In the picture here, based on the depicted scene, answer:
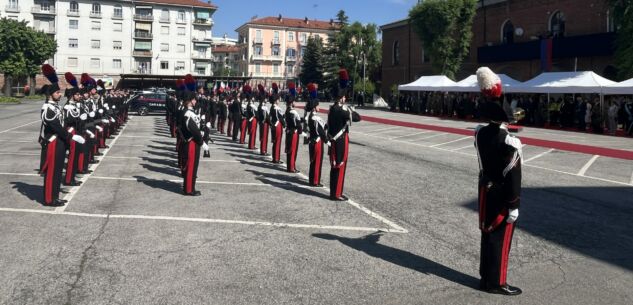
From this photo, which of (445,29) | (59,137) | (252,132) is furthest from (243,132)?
(445,29)

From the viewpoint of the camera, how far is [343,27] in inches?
3029

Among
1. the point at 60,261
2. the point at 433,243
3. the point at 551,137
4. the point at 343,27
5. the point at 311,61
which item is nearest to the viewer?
the point at 60,261

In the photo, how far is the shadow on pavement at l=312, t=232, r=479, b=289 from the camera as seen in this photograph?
5.59 metres

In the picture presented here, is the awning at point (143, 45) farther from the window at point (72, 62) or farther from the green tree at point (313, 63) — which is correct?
the green tree at point (313, 63)

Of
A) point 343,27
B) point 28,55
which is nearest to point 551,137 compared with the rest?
point 343,27

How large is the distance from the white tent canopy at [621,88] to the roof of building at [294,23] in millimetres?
82143

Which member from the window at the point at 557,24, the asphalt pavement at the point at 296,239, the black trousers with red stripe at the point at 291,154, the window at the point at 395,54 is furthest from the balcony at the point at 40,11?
the black trousers with red stripe at the point at 291,154

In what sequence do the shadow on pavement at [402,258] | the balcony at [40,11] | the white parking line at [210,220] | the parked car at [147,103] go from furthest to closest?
the balcony at [40,11] → the parked car at [147,103] → the white parking line at [210,220] → the shadow on pavement at [402,258]

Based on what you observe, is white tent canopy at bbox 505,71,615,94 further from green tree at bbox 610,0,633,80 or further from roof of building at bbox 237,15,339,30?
roof of building at bbox 237,15,339,30

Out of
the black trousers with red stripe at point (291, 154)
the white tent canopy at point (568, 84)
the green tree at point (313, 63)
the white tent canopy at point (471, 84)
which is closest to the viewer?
the black trousers with red stripe at point (291, 154)

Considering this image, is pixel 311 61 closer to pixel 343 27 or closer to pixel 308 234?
pixel 343 27

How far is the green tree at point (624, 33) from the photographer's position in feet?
88.7

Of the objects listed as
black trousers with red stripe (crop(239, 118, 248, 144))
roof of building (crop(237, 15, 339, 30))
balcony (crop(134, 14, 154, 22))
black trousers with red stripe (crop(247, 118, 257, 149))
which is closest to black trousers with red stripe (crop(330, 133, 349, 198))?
black trousers with red stripe (crop(247, 118, 257, 149))

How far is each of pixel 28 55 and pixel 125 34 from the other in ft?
55.0
